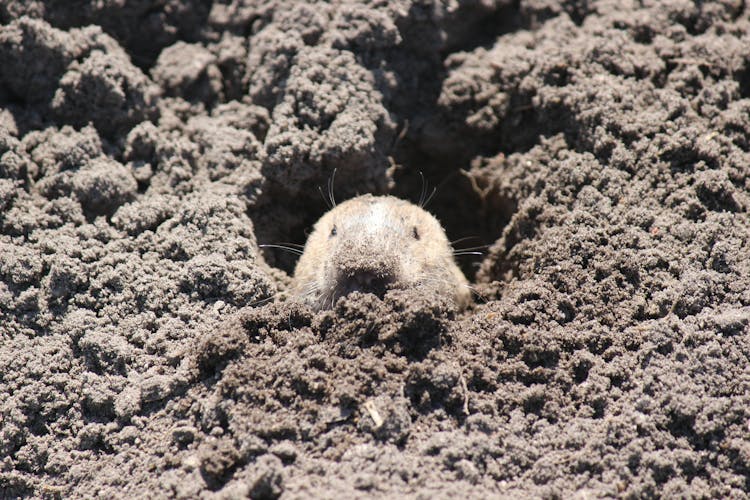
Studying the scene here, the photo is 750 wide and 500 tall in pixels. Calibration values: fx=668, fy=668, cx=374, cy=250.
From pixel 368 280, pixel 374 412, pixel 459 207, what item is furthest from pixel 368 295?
pixel 459 207

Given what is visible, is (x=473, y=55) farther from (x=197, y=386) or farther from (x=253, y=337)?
(x=197, y=386)

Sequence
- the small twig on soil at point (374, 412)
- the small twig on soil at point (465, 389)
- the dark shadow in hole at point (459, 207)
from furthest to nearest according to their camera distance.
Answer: the dark shadow in hole at point (459, 207), the small twig on soil at point (465, 389), the small twig on soil at point (374, 412)

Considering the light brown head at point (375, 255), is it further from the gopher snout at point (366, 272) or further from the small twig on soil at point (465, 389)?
the small twig on soil at point (465, 389)

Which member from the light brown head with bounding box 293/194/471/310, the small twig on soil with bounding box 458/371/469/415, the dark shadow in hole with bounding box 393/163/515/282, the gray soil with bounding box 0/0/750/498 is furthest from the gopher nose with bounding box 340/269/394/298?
the dark shadow in hole with bounding box 393/163/515/282

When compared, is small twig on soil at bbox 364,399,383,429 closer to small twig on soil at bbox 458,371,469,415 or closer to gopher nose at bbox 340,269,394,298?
small twig on soil at bbox 458,371,469,415

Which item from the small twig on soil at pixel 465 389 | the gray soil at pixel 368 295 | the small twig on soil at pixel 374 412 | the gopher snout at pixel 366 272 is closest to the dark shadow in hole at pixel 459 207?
the gray soil at pixel 368 295
